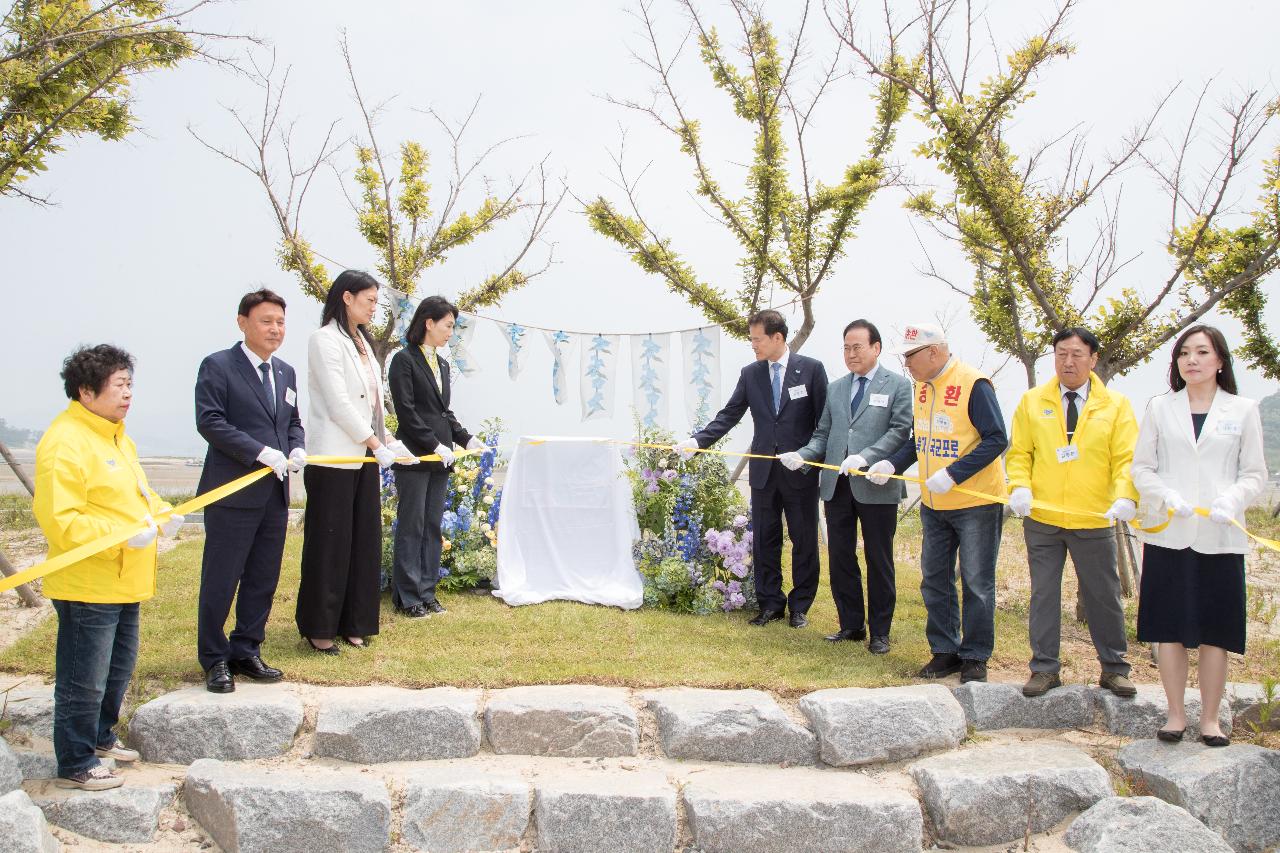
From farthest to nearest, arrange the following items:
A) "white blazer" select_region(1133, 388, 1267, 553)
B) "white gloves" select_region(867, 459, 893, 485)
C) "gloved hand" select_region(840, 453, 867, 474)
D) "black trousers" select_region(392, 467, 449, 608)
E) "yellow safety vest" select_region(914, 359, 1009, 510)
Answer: "black trousers" select_region(392, 467, 449, 608) → "gloved hand" select_region(840, 453, 867, 474) → "white gloves" select_region(867, 459, 893, 485) → "yellow safety vest" select_region(914, 359, 1009, 510) → "white blazer" select_region(1133, 388, 1267, 553)

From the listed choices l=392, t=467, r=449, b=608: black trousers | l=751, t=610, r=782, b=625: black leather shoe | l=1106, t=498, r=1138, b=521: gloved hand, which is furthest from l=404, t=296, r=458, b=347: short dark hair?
l=1106, t=498, r=1138, b=521: gloved hand

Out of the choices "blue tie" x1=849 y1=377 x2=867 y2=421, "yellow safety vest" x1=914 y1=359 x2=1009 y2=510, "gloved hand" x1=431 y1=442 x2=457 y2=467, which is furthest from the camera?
"gloved hand" x1=431 y1=442 x2=457 y2=467

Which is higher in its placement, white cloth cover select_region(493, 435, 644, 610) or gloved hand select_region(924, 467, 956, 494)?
gloved hand select_region(924, 467, 956, 494)

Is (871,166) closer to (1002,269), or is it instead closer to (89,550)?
(1002,269)

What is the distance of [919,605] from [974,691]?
1.83 metres

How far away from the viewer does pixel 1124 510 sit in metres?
3.78

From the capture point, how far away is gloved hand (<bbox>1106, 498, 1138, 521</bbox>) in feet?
12.4

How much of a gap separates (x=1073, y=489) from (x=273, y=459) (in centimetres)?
350

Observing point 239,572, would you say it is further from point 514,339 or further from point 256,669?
point 514,339

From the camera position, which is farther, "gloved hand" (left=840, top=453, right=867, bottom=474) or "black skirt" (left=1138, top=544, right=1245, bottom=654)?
"gloved hand" (left=840, top=453, right=867, bottom=474)

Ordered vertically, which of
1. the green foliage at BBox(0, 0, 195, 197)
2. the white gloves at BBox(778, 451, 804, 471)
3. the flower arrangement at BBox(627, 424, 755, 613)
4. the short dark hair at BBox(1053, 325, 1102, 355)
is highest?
the green foliage at BBox(0, 0, 195, 197)

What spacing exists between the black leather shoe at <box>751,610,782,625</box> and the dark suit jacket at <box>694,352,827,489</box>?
29.7 inches

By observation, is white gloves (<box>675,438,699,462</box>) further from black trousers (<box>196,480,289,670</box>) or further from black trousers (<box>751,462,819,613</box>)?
black trousers (<box>196,480,289,670</box>)

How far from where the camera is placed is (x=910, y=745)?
393 cm
